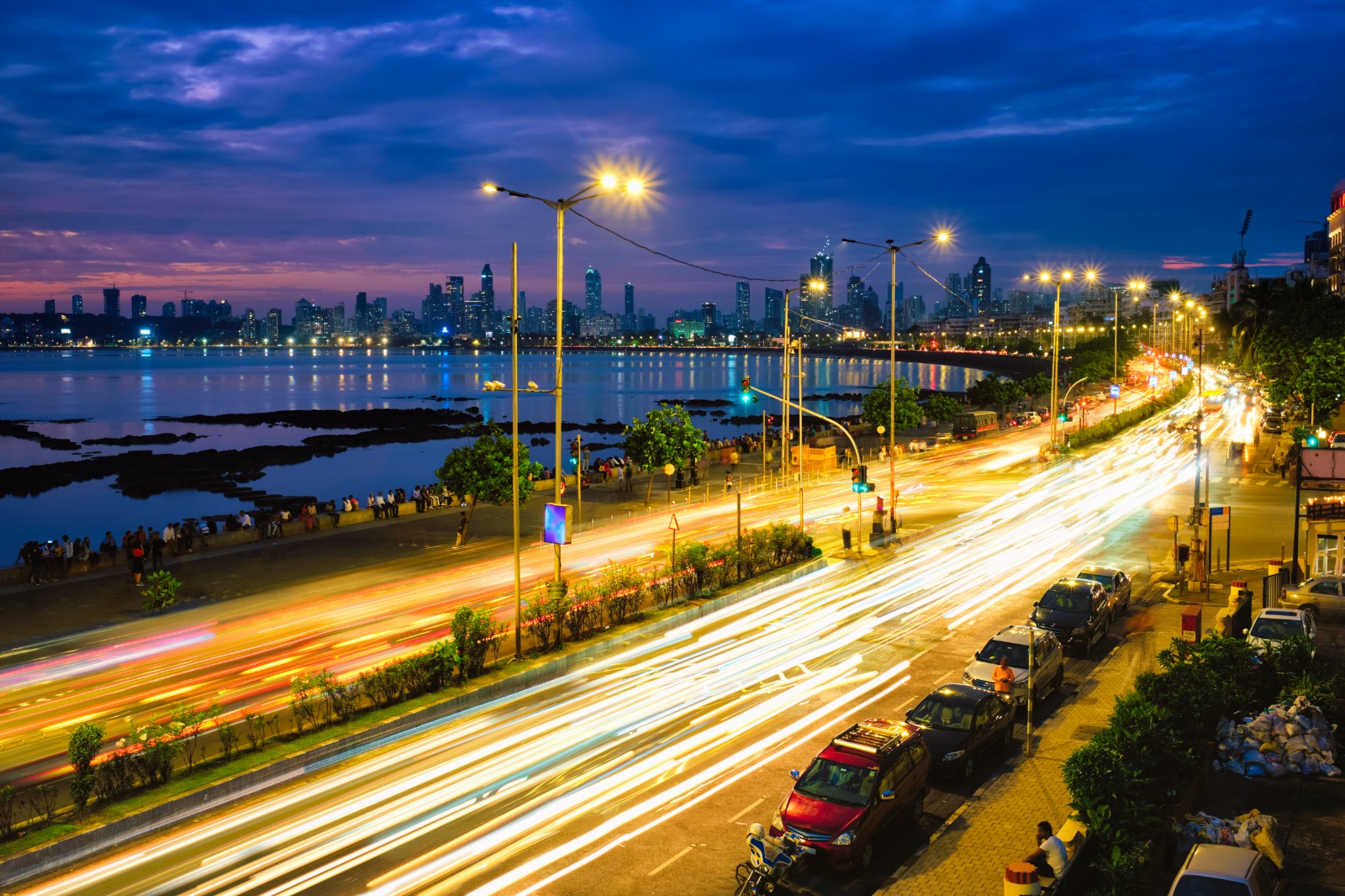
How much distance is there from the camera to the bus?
7775 centimetres

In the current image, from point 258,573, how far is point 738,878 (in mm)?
26091

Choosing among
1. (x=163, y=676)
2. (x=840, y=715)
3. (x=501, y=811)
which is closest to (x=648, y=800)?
(x=501, y=811)

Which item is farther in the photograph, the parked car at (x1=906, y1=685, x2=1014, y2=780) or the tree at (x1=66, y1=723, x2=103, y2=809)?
the parked car at (x1=906, y1=685, x2=1014, y2=780)

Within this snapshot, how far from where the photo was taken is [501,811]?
14211 mm

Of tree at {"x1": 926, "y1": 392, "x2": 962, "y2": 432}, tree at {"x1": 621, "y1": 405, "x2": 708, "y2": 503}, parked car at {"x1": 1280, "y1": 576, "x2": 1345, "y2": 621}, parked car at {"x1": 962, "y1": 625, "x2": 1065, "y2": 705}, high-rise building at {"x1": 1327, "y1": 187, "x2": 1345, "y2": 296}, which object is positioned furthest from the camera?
high-rise building at {"x1": 1327, "y1": 187, "x2": 1345, "y2": 296}

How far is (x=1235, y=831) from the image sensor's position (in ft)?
41.2

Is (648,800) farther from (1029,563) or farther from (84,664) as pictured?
(1029,563)

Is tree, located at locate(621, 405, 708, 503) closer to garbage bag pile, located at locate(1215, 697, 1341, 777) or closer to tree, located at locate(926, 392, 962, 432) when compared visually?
garbage bag pile, located at locate(1215, 697, 1341, 777)

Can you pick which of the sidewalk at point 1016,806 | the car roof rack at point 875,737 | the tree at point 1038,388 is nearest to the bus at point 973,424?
the tree at point 1038,388

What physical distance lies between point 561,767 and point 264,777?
4736 millimetres

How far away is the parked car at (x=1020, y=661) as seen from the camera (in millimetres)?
18328

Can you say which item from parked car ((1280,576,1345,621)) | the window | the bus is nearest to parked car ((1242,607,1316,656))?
parked car ((1280,576,1345,621))

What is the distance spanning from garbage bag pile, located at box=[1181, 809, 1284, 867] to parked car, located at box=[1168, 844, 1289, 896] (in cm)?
117

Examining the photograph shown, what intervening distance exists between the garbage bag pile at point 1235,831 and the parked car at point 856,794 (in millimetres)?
3535
